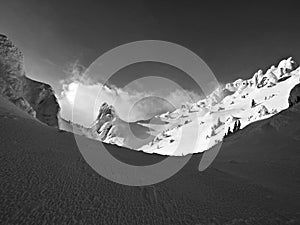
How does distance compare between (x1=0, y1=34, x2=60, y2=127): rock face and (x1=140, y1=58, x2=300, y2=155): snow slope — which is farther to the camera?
(x1=140, y1=58, x2=300, y2=155): snow slope

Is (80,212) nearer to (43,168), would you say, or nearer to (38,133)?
(43,168)

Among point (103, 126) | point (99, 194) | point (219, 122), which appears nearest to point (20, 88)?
point (99, 194)

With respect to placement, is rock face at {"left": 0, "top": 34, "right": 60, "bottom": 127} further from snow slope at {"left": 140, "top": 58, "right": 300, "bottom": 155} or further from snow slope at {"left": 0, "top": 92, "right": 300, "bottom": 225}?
snow slope at {"left": 140, "top": 58, "right": 300, "bottom": 155}

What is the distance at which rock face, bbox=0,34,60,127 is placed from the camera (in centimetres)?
2359

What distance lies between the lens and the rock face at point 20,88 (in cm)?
2359

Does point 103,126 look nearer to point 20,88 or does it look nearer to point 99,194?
point 20,88

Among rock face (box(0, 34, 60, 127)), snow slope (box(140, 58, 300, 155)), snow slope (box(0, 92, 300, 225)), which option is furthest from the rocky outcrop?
snow slope (box(0, 92, 300, 225))

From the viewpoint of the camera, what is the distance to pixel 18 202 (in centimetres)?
452

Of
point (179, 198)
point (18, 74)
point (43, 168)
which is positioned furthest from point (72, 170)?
point (18, 74)

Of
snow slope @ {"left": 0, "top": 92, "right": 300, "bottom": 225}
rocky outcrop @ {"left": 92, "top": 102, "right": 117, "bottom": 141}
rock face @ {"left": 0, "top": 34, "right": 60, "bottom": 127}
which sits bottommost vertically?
snow slope @ {"left": 0, "top": 92, "right": 300, "bottom": 225}

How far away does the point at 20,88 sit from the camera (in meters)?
26.8

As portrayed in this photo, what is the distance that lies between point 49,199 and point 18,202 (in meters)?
0.62

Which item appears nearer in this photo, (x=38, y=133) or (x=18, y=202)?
(x=18, y=202)

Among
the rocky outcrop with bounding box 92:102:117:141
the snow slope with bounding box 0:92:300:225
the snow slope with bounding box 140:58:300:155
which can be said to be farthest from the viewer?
the rocky outcrop with bounding box 92:102:117:141
